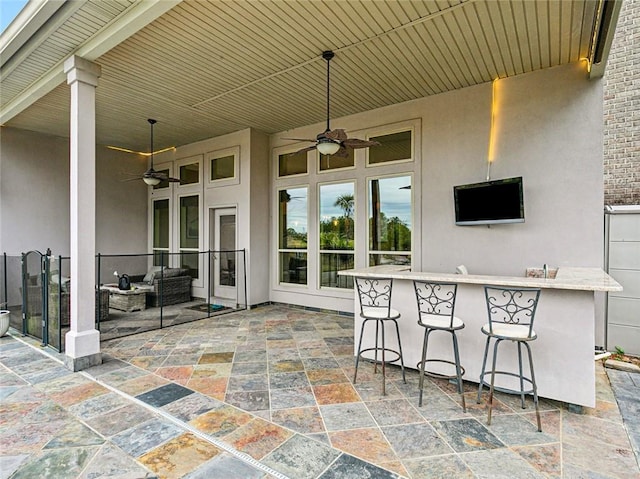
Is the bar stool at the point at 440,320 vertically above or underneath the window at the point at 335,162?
underneath

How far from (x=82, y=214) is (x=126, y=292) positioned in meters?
2.91

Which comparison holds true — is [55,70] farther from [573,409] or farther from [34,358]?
[573,409]

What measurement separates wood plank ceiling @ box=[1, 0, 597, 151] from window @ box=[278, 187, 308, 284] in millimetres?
1676

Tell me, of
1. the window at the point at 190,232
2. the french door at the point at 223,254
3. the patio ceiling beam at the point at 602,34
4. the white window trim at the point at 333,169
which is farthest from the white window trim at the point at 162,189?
the patio ceiling beam at the point at 602,34

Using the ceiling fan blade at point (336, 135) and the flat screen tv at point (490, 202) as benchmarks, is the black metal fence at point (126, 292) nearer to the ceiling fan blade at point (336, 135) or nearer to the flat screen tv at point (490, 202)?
the ceiling fan blade at point (336, 135)

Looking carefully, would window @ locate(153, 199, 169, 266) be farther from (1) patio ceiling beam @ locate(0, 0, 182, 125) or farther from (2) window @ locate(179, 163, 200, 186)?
(1) patio ceiling beam @ locate(0, 0, 182, 125)

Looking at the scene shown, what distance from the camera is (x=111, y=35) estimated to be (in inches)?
130

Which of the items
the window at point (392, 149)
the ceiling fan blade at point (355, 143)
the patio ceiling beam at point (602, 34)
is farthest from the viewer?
the window at point (392, 149)

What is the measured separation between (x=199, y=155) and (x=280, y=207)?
2.35m

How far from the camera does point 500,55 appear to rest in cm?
396

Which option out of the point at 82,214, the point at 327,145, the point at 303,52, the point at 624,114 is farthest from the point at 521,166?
the point at 82,214

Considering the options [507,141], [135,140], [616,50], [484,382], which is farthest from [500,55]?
[135,140]

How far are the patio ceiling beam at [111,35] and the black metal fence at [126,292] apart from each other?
7.14ft

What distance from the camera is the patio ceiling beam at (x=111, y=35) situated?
2.96 metres
